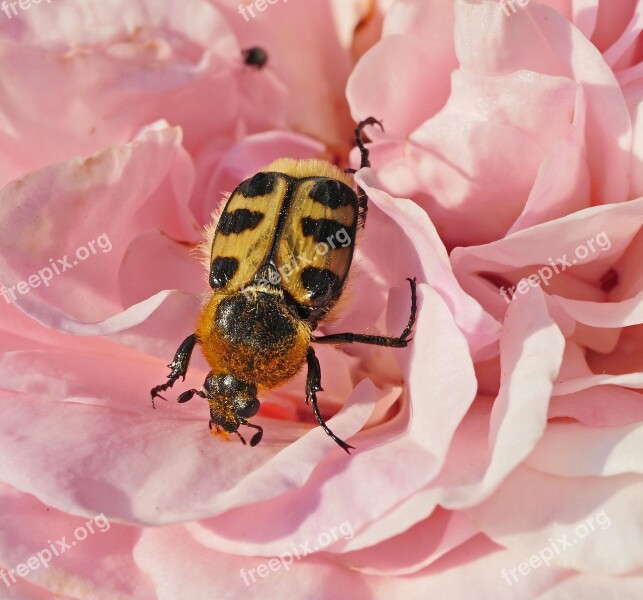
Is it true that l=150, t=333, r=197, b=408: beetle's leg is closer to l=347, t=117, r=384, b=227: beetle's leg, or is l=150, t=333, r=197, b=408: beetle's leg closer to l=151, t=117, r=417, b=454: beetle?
l=151, t=117, r=417, b=454: beetle

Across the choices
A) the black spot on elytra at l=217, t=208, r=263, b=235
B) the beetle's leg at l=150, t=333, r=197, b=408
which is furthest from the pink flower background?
the black spot on elytra at l=217, t=208, r=263, b=235

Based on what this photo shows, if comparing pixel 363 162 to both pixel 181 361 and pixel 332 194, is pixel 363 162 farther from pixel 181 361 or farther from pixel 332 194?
pixel 181 361

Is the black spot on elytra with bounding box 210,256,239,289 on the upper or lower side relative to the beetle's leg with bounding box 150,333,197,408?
upper

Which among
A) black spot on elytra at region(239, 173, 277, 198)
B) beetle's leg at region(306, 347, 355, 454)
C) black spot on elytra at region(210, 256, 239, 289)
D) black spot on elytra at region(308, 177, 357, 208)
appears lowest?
beetle's leg at region(306, 347, 355, 454)

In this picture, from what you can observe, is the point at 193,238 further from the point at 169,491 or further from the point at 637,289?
the point at 637,289

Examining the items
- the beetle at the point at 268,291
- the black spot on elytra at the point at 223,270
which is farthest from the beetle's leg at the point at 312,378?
the black spot on elytra at the point at 223,270

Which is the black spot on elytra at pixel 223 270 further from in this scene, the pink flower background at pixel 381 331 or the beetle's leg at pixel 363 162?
the beetle's leg at pixel 363 162

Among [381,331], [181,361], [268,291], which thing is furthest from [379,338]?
[181,361]
